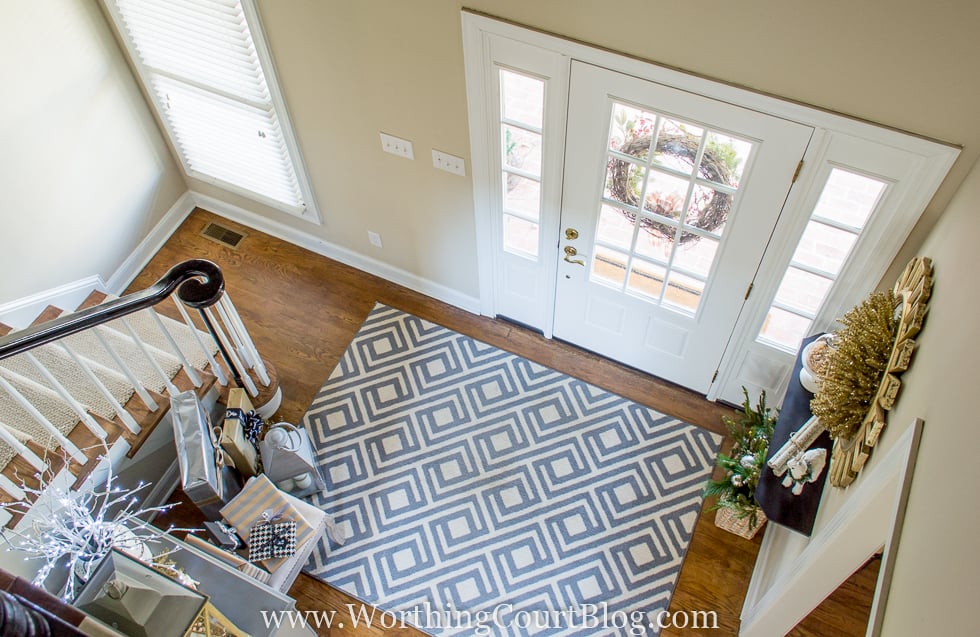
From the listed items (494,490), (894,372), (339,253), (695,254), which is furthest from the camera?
(339,253)

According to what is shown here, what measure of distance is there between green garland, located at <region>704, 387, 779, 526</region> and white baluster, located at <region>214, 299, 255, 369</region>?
2362mm

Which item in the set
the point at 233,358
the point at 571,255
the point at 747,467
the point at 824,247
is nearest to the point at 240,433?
the point at 233,358

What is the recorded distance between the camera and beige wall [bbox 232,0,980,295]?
2.29 meters

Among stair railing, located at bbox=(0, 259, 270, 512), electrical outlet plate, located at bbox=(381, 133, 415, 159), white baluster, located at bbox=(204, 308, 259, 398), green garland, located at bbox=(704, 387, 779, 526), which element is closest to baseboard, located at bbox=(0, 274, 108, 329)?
stair railing, located at bbox=(0, 259, 270, 512)

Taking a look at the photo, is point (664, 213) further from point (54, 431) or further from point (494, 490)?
point (54, 431)

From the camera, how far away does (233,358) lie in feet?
11.8

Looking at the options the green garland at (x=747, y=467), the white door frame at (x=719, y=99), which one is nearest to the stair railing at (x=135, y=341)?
the white door frame at (x=719, y=99)

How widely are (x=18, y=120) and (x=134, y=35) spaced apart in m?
0.74

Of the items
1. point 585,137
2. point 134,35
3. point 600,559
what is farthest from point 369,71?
point 600,559

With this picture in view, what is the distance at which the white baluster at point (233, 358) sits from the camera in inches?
132

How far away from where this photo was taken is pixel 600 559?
3561 millimetres

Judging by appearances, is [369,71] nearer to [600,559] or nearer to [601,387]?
[601,387]

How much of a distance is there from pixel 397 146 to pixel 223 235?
1.77 meters

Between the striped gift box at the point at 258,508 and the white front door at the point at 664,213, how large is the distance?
69.6 inches
